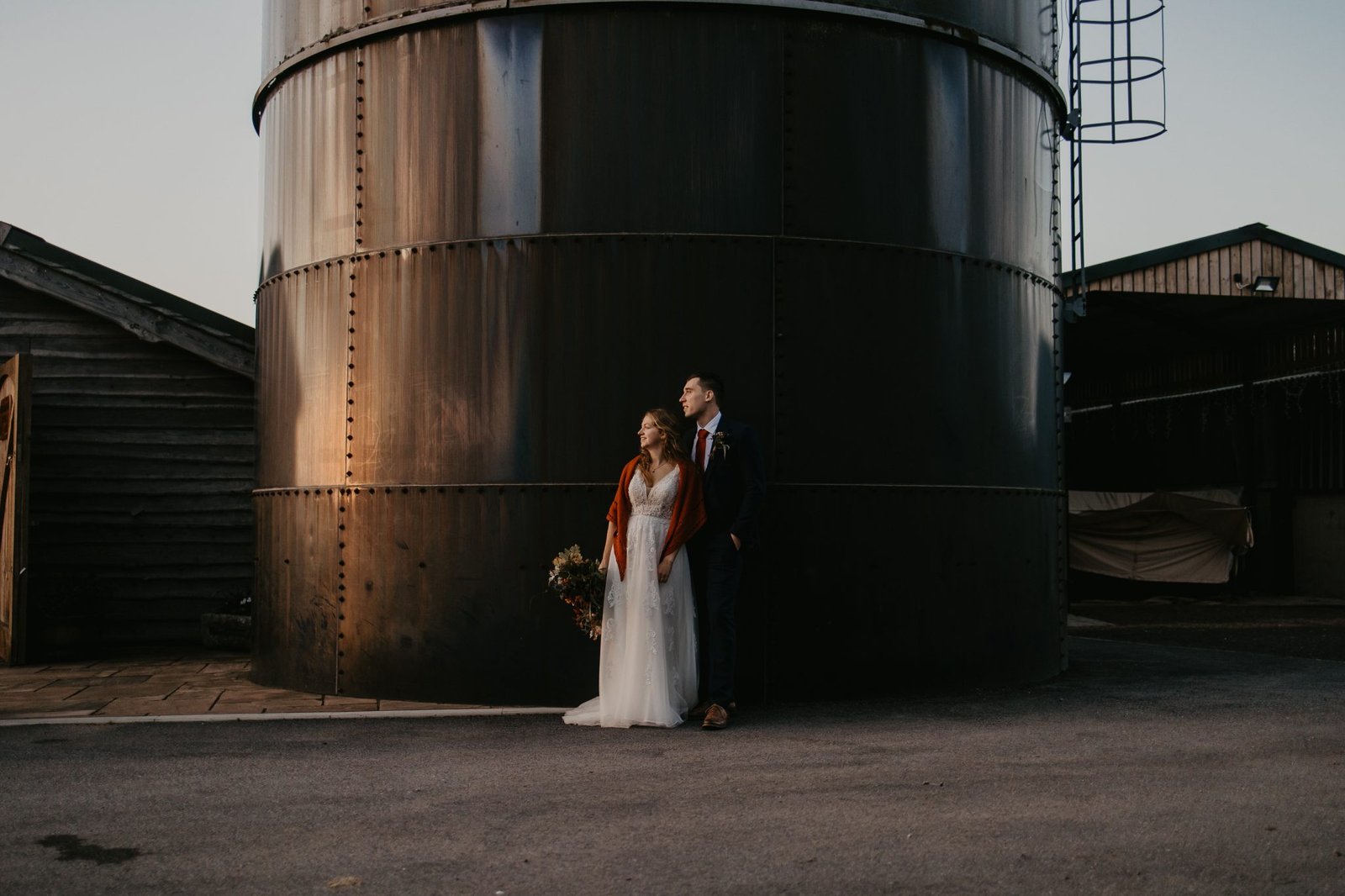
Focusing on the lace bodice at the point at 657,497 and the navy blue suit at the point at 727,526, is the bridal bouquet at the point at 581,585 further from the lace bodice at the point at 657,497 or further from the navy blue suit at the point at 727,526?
the navy blue suit at the point at 727,526

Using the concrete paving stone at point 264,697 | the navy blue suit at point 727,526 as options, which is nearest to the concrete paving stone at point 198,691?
the concrete paving stone at point 264,697

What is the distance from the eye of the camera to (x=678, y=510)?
24.7ft

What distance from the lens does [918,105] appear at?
848 centimetres

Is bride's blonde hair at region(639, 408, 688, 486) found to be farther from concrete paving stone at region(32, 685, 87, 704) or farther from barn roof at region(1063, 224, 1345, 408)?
barn roof at region(1063, 224, 1345, 408)

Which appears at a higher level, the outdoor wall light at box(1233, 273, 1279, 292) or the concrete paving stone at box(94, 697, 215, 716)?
the outdoor wall light at box(1233, 273, 1279, 292)

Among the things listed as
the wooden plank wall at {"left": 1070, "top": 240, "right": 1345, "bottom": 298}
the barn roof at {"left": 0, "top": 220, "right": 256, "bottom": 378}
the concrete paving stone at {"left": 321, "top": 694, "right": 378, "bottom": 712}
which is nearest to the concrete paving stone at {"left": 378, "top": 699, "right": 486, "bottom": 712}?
the concrete paving stone at {"left": 321, "top": 694, "right": 378, "bottom": 712}

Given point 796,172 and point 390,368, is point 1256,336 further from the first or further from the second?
point 390,368

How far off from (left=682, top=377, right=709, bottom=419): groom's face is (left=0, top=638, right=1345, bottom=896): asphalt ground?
1758 millimetres

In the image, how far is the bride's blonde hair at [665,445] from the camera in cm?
753

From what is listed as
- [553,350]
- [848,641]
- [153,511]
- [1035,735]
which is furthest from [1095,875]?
[153,511]

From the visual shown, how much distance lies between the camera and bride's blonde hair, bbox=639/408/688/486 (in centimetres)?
753

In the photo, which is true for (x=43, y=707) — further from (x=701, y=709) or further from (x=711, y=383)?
(x=711, y=383)

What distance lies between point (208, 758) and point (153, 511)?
6.43m

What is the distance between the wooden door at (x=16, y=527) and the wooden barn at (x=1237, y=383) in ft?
42.7
